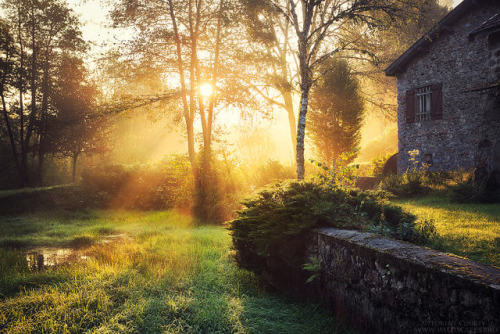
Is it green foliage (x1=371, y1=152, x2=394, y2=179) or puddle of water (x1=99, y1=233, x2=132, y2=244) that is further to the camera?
green foliage (x1=371, y1=152, x2=394, y2=179)

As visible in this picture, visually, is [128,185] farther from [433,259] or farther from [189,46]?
[433,259]

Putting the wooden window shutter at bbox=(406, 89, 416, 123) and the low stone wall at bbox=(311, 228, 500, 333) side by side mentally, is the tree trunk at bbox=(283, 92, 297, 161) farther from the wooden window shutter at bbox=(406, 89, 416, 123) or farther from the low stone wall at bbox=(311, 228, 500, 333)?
the low stone wall at bbox=(311, 228, 500, 333)

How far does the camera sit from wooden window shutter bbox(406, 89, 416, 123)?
618 inches

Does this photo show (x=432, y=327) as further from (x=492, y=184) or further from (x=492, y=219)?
(x=492, y=184)

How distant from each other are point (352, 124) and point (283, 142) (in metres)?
24.5

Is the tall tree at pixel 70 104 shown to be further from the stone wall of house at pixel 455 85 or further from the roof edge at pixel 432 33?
the stone wall of house at pixel 455 85

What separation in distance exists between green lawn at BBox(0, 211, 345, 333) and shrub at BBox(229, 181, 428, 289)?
380 millimetres

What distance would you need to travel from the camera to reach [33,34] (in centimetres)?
1650

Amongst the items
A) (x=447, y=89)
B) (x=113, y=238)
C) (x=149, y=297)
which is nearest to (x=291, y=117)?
(x=447, y=89)

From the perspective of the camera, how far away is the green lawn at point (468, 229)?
→ 3.88 m

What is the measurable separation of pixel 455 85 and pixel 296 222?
567 inches

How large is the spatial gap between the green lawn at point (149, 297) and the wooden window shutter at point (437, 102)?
1328 centimetres

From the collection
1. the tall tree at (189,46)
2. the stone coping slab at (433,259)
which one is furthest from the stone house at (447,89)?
the stone coping slab at (433,259)

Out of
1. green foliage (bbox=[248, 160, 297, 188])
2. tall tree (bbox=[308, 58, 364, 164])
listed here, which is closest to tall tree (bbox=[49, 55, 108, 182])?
green foliage (bbox=[248, 160, 297, 188])
